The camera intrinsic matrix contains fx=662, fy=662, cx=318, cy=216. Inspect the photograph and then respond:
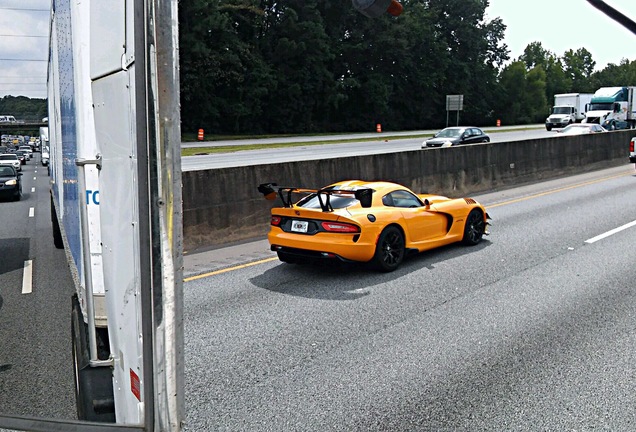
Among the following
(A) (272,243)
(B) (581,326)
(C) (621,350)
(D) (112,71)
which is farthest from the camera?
(A) (272,243)

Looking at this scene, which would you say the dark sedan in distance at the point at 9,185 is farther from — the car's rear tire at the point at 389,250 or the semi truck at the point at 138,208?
the semi truck at the point at 138,208

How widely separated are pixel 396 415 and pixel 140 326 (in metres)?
3.23

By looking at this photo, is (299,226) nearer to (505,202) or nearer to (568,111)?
(505,202)

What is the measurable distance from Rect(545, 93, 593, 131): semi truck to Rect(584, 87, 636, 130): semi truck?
6.31 meters

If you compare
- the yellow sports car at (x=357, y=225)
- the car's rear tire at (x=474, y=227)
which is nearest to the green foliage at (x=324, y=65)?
the car's rear tire at (x=474, y=227)

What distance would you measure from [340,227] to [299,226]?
0.66 metres

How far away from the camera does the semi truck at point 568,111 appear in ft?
206

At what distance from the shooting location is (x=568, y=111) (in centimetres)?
6375

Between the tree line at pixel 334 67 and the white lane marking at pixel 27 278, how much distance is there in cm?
3890

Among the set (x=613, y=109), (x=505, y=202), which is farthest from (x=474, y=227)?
(x=613, y=109)

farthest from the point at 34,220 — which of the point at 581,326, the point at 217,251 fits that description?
the point at 581,326

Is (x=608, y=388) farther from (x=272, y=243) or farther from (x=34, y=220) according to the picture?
(x=34, y=220)

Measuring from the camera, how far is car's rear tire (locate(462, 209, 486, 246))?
1195 cm

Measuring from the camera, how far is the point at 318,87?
218ft
